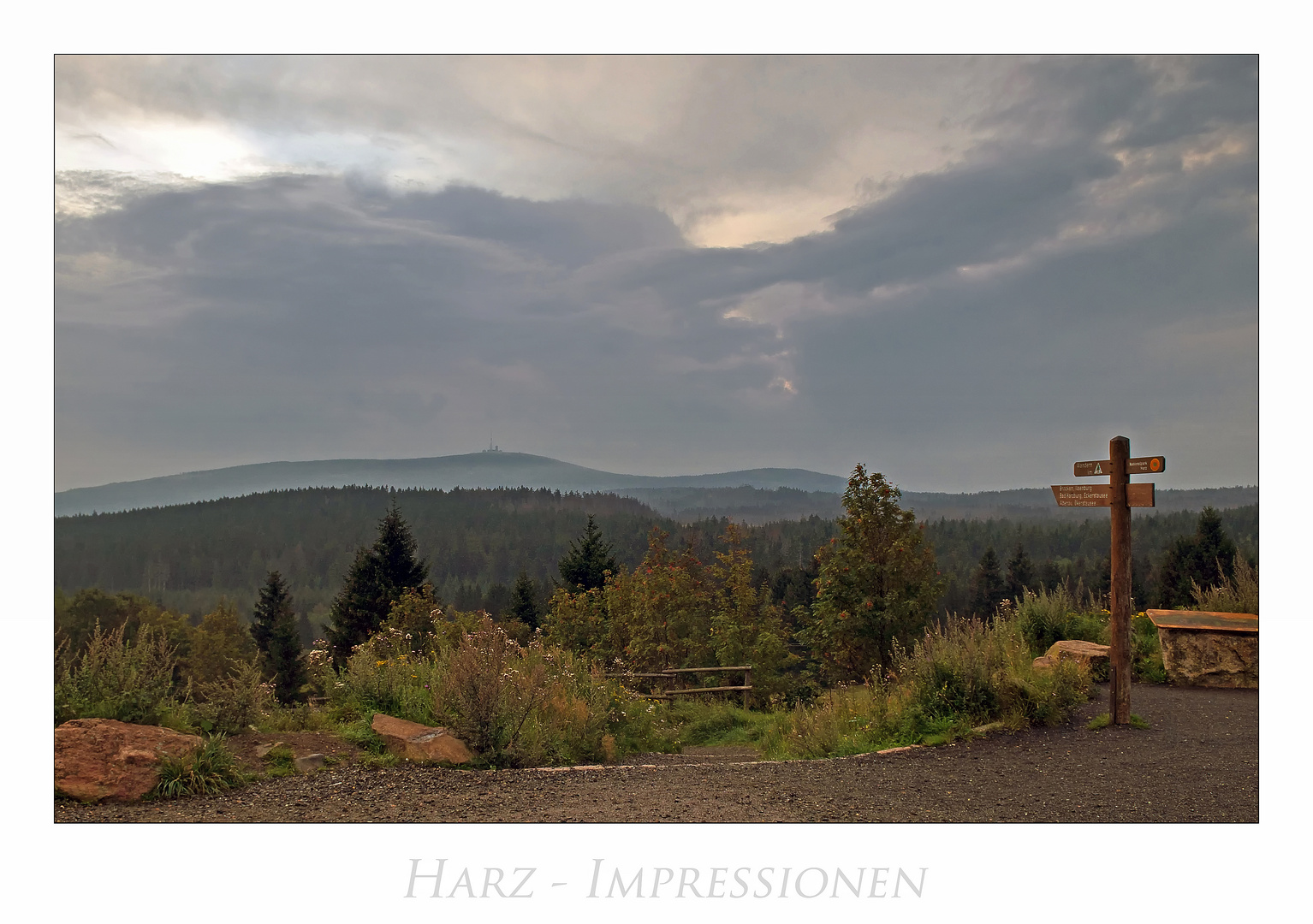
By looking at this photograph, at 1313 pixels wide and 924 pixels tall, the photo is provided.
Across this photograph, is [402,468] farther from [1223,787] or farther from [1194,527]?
[1194,527]

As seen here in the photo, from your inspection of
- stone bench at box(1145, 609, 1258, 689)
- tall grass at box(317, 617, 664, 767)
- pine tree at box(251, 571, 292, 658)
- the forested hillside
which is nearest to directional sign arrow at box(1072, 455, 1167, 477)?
the forested hillside

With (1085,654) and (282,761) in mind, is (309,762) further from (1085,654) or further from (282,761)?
(1085,654)

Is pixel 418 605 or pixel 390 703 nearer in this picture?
pixel 390 703

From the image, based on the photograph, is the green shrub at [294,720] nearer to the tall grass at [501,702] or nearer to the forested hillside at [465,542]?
the tall grass at [501,702]

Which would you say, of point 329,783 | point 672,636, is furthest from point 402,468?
point 329,783

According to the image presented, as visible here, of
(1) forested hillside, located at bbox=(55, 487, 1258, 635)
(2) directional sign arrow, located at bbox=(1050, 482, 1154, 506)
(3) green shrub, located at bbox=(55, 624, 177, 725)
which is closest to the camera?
(3) green shrub, located at bbox=(55, 624, 177, 725)

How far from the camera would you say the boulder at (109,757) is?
468 cm

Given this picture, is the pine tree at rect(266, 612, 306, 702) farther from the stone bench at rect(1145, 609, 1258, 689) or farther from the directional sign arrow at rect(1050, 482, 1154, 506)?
the directional sign arrow at rect(1050, 482, 1154, 506)

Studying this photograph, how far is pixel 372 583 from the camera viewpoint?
90.9 feet

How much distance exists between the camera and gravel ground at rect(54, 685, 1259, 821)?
15.4 ft

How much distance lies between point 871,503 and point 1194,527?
21.9ft

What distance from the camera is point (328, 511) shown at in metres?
25.7

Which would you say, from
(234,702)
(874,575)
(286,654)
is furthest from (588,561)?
(234,702)

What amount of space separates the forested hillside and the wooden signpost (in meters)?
1.24
